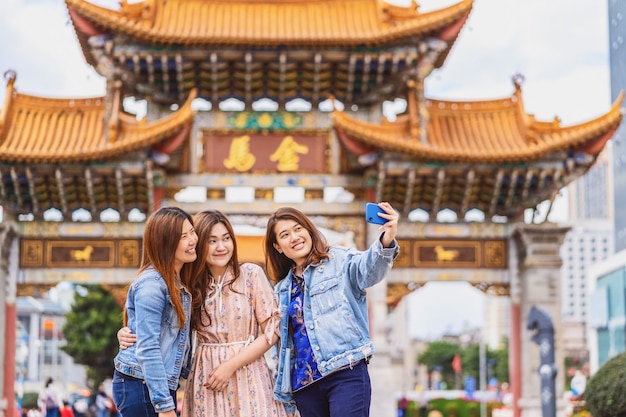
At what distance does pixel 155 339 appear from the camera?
Result: 14.9 feet

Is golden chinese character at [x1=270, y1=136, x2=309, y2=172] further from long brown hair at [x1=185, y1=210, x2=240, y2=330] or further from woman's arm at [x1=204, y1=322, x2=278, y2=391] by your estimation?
woman's arm at [x1=204, y1=322, x2=278, y2=391]

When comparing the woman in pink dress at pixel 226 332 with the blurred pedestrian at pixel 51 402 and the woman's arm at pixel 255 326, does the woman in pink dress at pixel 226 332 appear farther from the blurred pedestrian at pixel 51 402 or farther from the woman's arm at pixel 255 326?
the blurred pedestrian at pixel 51 402

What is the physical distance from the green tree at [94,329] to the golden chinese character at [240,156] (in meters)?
18.1

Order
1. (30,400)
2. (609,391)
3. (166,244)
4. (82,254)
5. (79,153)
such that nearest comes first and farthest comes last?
(166,244) → (609,391) → (79,153) → (82,254) → (30,400)

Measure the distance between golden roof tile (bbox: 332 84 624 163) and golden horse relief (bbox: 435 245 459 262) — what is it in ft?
4.93

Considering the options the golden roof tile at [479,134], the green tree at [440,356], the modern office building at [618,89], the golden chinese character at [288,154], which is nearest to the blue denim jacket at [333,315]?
the golden roof tile at [479,134]

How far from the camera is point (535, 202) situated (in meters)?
15.6

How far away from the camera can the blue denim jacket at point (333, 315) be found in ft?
15.8

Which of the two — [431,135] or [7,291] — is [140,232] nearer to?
[7,291]

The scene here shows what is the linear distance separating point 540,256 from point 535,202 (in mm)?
964

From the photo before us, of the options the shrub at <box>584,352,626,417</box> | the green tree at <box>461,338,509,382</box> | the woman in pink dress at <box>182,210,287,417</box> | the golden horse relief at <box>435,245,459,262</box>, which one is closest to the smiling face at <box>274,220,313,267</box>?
the woman in pink dress at <box>182,210,287,417</box>

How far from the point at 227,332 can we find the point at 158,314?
43 cm

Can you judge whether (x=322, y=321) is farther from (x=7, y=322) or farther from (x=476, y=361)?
(x=476, y=361)

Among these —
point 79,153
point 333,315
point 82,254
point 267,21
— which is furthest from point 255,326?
point 267,21
